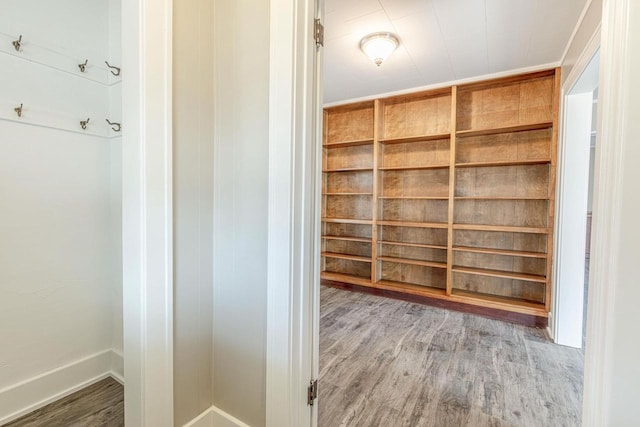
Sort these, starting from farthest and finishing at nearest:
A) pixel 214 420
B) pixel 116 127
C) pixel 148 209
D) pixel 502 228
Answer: pixel 502 228 → pixel 116 127 → pixel 214 420 → pixel 148 209

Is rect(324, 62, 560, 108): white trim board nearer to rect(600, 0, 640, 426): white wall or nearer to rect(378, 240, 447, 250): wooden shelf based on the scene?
rect(378, 240, 447, 250): wooden shelf

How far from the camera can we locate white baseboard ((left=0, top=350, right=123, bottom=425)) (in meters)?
1.44

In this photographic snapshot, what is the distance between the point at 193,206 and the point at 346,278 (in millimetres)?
2953

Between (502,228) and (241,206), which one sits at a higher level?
(241,206)

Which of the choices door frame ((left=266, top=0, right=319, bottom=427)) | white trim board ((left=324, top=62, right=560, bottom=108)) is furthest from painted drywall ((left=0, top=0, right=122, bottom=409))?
white trim board ((left=324, top=62, right=560, bottom=108))

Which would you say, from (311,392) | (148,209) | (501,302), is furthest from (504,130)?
(148,209)

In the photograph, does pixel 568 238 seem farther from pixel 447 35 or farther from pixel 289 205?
pixel 289 205

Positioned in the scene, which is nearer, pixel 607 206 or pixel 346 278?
pixel 607 206

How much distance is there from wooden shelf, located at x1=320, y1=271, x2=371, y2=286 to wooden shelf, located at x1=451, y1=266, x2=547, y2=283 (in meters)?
1.12

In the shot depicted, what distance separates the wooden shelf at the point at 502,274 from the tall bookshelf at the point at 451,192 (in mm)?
11

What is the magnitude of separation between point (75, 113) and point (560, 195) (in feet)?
11.9

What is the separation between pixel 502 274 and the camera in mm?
2898

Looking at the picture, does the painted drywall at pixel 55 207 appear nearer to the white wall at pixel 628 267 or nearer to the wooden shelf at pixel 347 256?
the white wall at pixel 628 267

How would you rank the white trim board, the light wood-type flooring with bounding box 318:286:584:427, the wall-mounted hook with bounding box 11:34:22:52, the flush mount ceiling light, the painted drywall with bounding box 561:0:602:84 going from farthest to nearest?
the white trim board → the flush mount ceiling light → the painted drywall with bounding box 561:0:602:84 → the light wood-type flooring with bounding box 318:286:584:427 → the wall-mounted hook with bounding box 11:34:22:52
